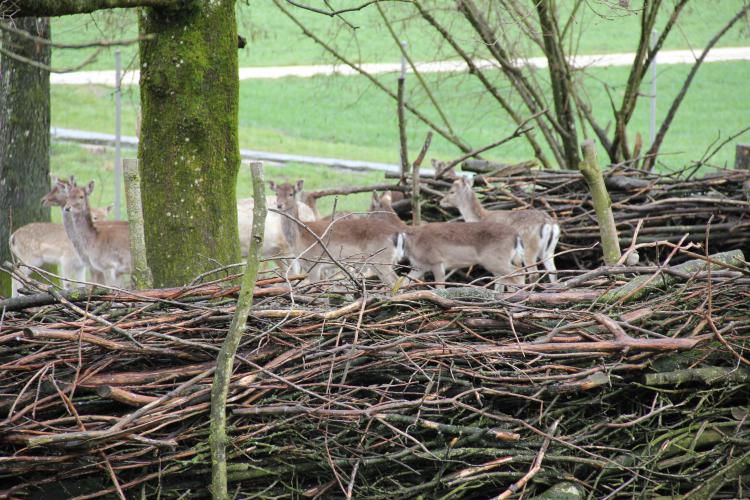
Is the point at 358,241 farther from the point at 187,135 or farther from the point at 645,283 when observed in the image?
the point at 645,283

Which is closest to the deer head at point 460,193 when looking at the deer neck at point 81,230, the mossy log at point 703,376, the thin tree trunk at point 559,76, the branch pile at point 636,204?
the branch pile at point 636,204

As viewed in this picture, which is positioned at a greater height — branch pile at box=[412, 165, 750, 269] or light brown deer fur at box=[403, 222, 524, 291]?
branch pile at box=[412, 165, 750, 269]

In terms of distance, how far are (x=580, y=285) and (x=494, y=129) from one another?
74.1ft

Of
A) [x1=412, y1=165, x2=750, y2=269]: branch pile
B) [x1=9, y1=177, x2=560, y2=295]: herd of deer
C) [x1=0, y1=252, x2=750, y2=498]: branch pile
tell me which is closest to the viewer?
[x1=0, y1=252, x2=750, y2=498]: branch pile

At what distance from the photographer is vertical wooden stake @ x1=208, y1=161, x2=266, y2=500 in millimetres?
3664

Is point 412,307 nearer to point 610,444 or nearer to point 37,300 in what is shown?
point 610,444

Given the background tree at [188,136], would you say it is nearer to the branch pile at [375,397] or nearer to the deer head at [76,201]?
the branch pile at [375,397]

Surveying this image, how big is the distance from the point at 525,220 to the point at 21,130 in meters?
5.35

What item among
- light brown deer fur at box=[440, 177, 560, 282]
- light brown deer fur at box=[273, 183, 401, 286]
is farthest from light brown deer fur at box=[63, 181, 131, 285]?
light brown deer fur at box=[440, 177, 560, 282]

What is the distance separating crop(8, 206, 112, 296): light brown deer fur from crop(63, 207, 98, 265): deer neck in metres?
0.23

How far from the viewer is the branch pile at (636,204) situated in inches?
345

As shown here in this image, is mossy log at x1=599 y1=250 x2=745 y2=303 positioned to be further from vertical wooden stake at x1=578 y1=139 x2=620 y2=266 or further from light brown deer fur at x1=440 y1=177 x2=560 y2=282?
light brown deer fur at x1=440 y1=177 x2=560 y2=282

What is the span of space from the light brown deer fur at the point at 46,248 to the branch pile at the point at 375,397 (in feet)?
21.0

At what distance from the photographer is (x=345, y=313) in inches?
169
